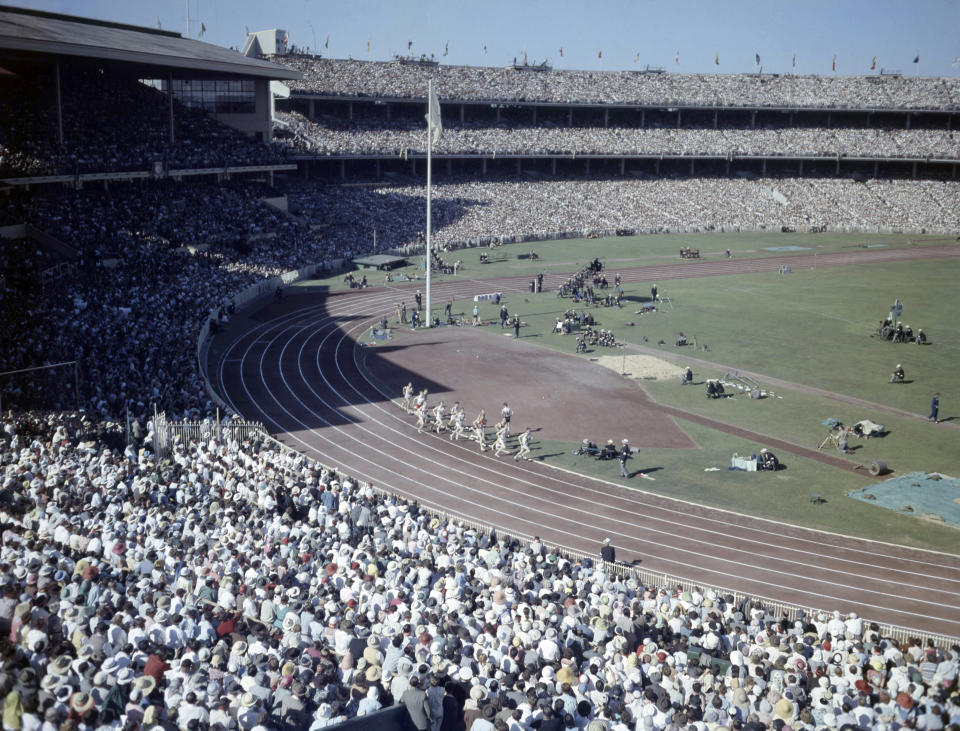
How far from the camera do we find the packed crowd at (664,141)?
99.3m

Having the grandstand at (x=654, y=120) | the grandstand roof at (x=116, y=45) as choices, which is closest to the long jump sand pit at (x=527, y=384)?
the grandstand roof at (x=116, y=45)

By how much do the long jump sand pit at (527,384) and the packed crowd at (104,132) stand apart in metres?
22.6

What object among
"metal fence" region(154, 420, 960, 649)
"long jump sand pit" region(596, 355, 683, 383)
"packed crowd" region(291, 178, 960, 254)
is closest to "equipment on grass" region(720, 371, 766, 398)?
"long jump sand pit" region(596, 355, 683, 383)

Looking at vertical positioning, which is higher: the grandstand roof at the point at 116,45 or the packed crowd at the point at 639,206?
the grandstand roof at the point at 116,45

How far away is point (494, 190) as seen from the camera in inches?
3848

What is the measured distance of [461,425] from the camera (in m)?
36.3

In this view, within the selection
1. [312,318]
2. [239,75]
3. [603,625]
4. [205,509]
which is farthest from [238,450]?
[239,75]

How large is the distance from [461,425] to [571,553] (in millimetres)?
12136

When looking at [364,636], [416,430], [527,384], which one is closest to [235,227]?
[527,384]

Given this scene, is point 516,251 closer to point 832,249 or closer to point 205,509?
point 832,249

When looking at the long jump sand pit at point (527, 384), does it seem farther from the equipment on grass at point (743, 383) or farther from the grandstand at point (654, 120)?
the grandstand at point (654, 120)

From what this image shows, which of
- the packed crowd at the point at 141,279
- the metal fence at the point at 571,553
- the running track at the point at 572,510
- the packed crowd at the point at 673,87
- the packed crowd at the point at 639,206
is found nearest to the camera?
the metal fence at the point at 571,553

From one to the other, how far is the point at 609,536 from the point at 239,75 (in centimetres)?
5889

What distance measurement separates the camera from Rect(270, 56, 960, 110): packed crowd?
105688 mm
